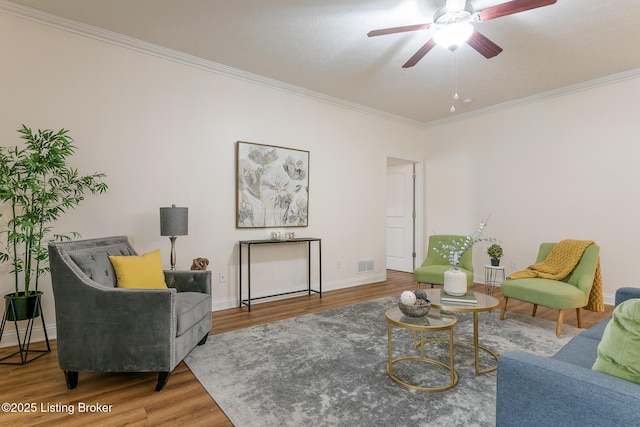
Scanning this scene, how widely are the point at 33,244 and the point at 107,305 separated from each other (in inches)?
43.9

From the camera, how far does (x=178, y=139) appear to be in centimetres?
361

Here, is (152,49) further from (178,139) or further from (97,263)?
(97,263)

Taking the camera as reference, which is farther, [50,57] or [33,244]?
[50,57]

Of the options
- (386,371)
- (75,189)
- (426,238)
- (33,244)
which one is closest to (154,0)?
(75,189)

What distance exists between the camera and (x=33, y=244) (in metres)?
2.58

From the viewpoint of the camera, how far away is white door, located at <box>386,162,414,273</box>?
6.39m

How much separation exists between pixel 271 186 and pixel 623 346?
367 cm

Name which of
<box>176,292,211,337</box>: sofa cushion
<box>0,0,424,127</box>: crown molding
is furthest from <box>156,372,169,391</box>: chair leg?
<box>0,0,424,127</box>: crown molding

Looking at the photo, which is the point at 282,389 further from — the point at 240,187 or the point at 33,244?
the point at 240,187

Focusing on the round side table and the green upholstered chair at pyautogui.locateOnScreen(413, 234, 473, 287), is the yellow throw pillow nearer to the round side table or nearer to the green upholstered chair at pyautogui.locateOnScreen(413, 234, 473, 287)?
the green upholstered chair at pyautogui.locateOnScreen(413, 234, 473, 287)

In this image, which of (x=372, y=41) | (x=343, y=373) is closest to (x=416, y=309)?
(x=343, y=373)

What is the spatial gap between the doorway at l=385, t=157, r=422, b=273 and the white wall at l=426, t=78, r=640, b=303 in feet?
1.20

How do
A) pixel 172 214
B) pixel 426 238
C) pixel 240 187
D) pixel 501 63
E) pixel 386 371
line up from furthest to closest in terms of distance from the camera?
pixel 426 238
pixel 240 187
pixel 501 63
pixel 172 214
pixel 386 371

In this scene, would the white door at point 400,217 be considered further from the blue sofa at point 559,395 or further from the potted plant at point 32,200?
the blue sofa at point 559,395
